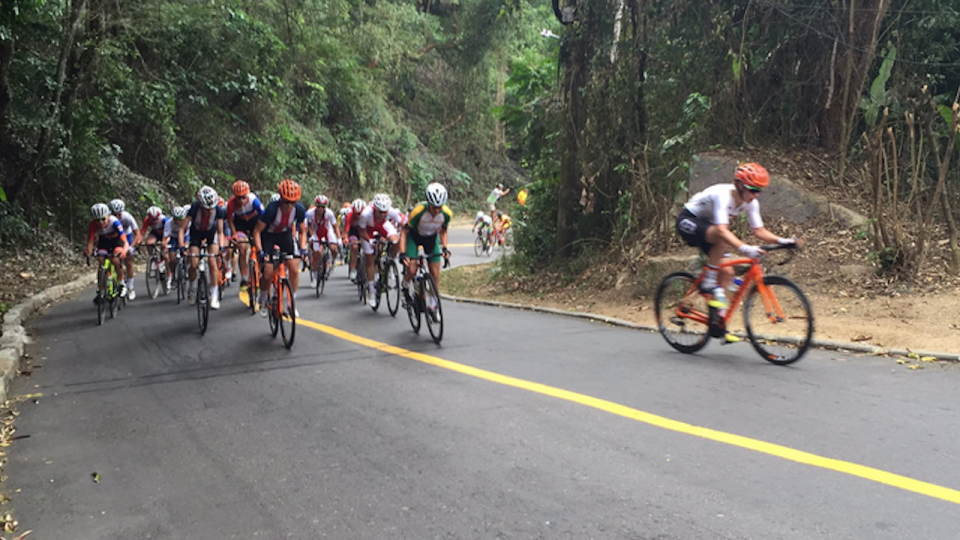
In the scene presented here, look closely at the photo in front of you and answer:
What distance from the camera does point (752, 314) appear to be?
7312 mm

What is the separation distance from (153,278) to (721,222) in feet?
41.4

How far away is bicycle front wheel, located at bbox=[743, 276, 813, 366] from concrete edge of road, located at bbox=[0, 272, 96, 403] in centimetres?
714

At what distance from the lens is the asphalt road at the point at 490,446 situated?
12.8ft

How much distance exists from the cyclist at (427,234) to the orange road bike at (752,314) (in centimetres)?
286

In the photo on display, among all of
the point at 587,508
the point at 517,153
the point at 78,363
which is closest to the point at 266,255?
the point at 78,363

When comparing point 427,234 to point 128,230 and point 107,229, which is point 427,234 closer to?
point 107,229

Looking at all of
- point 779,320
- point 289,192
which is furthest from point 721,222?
point 289,192

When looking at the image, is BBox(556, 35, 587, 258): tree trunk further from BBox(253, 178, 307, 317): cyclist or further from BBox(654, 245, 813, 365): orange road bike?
BBox(654, 245, 813, 365): orange road bike

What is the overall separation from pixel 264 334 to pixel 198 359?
1556 millimetres

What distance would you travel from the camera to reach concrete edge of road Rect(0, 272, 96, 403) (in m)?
7.83

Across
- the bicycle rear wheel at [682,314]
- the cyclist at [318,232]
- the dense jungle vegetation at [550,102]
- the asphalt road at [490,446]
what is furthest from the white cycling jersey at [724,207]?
the cyclist at [318,232]

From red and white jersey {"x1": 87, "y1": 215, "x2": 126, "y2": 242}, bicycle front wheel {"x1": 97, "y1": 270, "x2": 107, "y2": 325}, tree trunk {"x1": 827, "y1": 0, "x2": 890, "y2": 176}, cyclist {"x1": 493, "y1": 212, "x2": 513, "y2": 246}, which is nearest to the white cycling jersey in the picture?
tree trunk {"x1": 827, "y1": 0, "x2": 890, "y2": 176}

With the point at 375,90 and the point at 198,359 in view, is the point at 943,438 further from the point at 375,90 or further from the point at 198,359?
the point at 375,90

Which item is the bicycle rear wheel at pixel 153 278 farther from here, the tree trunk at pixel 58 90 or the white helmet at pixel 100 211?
the tree trunk at pixel 58 90
